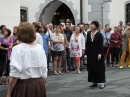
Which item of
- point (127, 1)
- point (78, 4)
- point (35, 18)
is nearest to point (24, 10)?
point (35, 18)

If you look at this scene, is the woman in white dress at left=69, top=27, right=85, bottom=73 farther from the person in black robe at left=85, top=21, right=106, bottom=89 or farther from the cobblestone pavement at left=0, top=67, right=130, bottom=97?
the person in black robe at left=85, top=21, right=106, bottom=89

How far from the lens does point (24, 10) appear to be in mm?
20844

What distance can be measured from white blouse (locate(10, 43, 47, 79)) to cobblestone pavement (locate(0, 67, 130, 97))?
371 cm

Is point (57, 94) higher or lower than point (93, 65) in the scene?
lower

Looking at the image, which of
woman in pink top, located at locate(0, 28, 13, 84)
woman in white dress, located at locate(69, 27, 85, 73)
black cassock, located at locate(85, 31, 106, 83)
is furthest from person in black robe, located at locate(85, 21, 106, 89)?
woman in white dress, located at locate(69, 27, 85, 73)

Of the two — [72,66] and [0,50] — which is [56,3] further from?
A: [0,50]

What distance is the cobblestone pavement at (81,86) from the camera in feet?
27.2

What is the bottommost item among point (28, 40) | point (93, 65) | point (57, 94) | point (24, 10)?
point (57, 94)

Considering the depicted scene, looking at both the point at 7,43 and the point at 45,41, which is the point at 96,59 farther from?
the point at 45,41

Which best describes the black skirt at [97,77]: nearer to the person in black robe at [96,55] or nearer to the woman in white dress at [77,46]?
the person in black robe at [96,55]

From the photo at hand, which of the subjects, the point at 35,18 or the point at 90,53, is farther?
the point at 35,18

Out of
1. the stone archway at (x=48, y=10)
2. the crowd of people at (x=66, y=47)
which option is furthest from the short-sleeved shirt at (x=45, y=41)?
the stone archway at (x=48, y=10)

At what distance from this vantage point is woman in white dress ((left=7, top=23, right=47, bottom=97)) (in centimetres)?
436

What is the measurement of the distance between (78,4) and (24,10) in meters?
3.40
